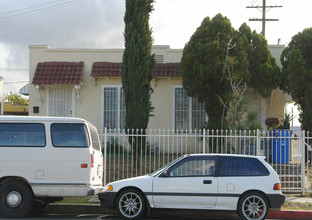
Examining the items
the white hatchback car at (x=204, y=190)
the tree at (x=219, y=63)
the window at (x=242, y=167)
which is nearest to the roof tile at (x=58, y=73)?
the tree at (x=219, y=63)

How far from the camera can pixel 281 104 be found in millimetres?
16938

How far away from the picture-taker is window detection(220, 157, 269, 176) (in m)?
8.56

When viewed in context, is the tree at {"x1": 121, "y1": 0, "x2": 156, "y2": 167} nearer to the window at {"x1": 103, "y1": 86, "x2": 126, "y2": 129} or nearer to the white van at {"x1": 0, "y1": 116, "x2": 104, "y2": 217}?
the window at {"x1": 103, "y1": 86, "x2": 126, "y2": 129}

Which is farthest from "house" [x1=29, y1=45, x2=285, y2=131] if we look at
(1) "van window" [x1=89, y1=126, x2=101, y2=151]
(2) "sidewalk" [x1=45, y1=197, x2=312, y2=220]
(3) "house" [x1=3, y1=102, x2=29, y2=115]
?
(3) "house" [x1=3, y1=102, x2=29, y2=115]

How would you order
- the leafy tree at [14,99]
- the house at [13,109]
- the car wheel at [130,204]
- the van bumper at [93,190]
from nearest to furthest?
the car wheel at [130,204]
the van bumper at [93,190]
the house at [13,109]
the leafy tree at [14,99]

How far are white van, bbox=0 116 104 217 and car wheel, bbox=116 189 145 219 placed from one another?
0.69 meters

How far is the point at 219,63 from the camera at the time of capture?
47.6 ft

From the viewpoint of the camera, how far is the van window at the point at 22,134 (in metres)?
8.77

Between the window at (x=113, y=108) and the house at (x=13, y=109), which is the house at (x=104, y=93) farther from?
the house at (x=13, y=109)

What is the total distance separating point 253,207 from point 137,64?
21.2ft

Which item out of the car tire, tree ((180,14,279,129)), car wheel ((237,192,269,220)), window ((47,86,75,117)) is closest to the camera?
car wheel ((237,192,269,220))

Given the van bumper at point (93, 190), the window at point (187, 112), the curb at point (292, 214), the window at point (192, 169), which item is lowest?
the curb at point (292, 214)

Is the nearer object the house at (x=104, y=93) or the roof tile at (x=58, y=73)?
the roof tile at (x=58, y=73)

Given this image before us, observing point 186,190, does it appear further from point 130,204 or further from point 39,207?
point 39,207
